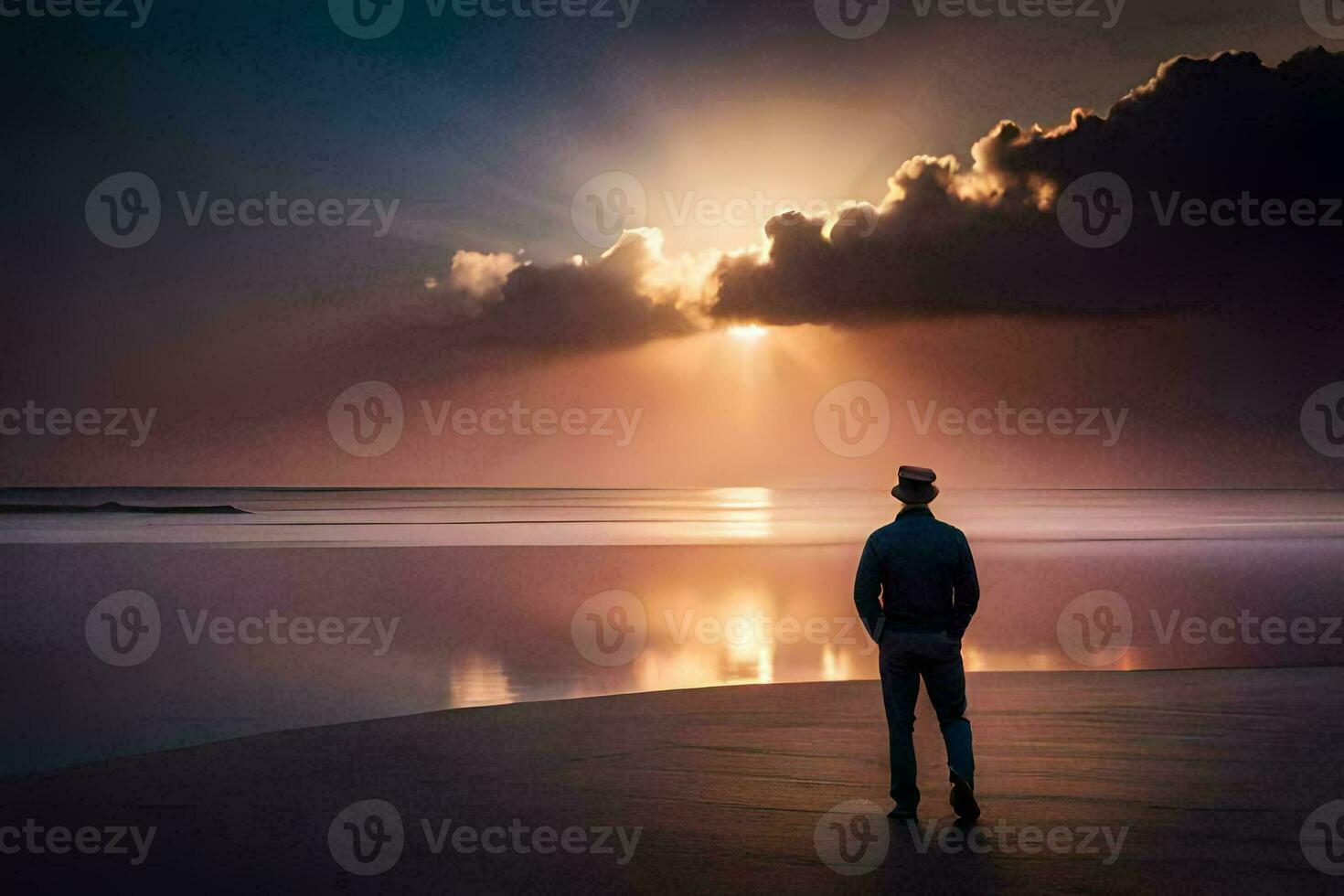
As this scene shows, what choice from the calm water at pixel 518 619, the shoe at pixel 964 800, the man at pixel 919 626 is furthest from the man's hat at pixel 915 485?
the calm water at pixel 518 619

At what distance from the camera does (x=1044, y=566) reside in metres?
25.4

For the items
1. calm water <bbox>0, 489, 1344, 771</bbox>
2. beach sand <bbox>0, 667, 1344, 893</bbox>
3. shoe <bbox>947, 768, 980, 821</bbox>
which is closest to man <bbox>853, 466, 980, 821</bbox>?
shoe <bbox>947, 768, 980, 821</bbox>

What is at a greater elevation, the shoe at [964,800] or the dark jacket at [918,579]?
the dark jacket at [918,579]

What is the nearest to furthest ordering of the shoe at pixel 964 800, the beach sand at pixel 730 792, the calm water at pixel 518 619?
the beach sand at pixel 730 792 → the shoe at pixel 964 800 → the calm water at pixel 518 619

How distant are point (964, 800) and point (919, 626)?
1.08m

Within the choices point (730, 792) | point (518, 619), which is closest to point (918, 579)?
point (730, 792)

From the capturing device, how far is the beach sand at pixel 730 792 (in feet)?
17.6

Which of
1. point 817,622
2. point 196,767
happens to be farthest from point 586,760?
point 817,622

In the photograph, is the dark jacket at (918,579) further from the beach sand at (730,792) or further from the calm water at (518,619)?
the calm water at (518,619)

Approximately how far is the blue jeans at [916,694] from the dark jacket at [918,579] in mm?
87

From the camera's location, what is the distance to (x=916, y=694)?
618 cm

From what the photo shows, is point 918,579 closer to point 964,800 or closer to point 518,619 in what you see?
point 964,800

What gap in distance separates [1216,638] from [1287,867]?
30.7 feet

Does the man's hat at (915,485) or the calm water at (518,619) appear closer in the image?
the man's hat at (915,485)
